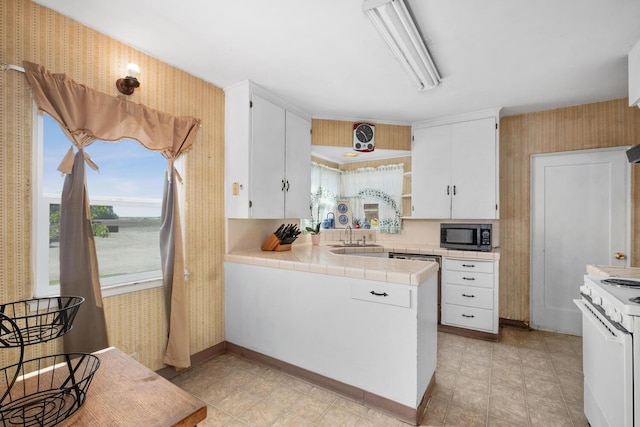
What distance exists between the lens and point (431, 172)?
12.2ft

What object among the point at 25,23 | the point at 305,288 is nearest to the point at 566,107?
the point at 305,288

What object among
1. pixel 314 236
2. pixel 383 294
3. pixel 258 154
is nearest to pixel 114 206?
pixel 258 154

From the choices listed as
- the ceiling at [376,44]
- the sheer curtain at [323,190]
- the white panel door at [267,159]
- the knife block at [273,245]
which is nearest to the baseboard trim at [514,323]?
the ceiling at [376,44]

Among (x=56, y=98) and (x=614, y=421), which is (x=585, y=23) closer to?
(x=614, y=421)

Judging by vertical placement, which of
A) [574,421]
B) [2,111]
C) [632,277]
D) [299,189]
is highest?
[2,111]

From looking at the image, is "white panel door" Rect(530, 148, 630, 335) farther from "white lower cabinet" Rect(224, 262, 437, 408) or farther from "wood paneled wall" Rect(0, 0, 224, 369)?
"wood paneled wall" Rect(0, 0, 224, 369)

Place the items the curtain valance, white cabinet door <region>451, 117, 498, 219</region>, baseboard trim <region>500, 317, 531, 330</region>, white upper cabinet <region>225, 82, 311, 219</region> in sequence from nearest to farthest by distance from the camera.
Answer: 1. the curtain valance
2. white upper cabinet <region>225, 82, 311, 219</region>
3. white cabinet door <region>451, 117, 498, 219</region>
4. baseboard trim <region>500, 317, 531, 330</region>

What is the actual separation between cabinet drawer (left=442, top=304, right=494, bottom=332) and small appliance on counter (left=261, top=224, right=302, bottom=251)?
1927 mm

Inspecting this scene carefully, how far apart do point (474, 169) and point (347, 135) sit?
1.55 m

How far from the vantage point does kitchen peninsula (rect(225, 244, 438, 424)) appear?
1.90 m

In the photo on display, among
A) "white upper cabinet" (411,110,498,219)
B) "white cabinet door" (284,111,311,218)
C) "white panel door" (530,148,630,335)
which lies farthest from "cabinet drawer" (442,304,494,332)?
"white cabinet door" (284,111,311,218)

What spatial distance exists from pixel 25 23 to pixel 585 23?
334 centimetres

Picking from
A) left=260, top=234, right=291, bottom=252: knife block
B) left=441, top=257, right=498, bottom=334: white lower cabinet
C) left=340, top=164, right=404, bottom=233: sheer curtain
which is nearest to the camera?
left=260, top=234, right=291, bottom=252: knife block

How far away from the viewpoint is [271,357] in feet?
8.29
